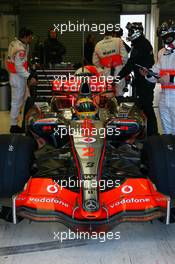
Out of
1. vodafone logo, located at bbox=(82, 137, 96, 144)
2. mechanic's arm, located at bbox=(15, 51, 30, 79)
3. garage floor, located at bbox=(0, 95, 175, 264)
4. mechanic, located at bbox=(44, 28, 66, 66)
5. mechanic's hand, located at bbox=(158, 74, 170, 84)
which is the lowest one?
garage floor, located at bbox=(0, 95, 175, 264)

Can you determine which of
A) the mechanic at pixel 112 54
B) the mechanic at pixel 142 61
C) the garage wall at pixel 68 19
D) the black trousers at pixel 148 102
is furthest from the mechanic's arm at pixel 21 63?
the garage wall at pixel 68 19

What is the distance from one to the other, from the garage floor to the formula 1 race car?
7.9 inches

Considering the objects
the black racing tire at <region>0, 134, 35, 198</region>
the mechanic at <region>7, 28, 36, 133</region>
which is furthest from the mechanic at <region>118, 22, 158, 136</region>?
the black racing tire at <region>0, 134, 35, 198</region>

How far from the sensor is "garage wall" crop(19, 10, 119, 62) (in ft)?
48.6

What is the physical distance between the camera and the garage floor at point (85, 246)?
253cm

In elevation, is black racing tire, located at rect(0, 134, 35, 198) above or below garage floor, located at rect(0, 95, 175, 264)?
above

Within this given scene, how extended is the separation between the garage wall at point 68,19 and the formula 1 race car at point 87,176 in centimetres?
1140

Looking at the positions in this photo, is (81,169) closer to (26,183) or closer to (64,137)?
(26,183)

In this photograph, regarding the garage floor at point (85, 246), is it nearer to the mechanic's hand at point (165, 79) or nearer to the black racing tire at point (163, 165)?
the black racing tire at point (163, 165)

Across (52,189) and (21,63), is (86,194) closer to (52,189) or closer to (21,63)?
(52,189)

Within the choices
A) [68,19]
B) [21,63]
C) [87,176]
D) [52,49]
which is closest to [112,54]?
[21,63]

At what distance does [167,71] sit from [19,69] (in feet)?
8.19

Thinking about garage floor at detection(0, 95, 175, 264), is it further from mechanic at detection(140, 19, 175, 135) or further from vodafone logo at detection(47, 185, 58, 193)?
mechanic at detection(140, 19, 175, 135)

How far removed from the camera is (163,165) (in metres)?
2.94
